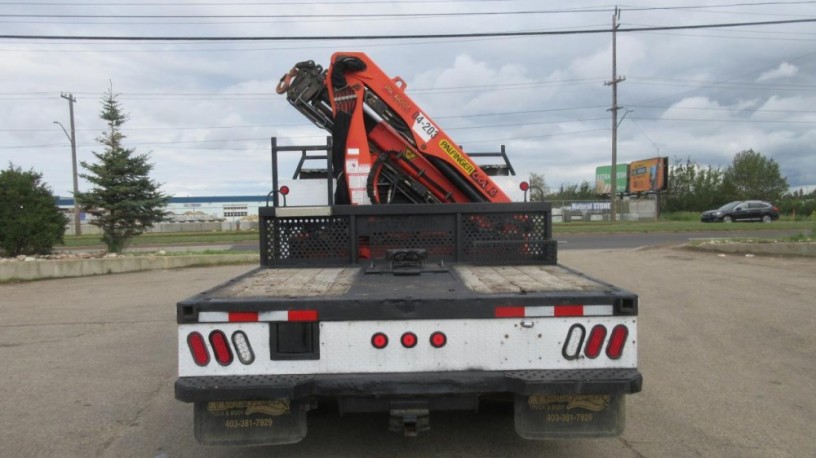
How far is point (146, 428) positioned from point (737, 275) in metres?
11.0

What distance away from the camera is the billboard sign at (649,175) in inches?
A: 2085

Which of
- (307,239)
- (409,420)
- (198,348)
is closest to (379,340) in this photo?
(409,420)

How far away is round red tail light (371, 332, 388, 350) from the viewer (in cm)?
302

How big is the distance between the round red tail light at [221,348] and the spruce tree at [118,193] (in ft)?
52.2

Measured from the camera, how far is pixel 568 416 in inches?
122

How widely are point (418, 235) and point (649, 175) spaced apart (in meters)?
55.6

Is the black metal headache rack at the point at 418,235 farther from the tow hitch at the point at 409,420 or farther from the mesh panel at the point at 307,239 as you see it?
the tow hitch at the point at 409,420

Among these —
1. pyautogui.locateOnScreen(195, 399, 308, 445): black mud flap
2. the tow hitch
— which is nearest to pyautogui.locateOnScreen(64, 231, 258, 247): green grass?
pyautogui.locateOnScreen(195, 399, 308, 445): black mud flap

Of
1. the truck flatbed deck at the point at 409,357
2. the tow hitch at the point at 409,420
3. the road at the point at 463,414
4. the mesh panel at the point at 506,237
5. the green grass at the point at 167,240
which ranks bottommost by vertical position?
the road at the point at 463,414

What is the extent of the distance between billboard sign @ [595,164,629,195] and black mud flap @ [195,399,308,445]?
61850 millimetres

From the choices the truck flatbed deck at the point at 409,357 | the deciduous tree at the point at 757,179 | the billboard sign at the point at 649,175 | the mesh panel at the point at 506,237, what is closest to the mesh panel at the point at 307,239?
the mesh panel at the point at 506,237

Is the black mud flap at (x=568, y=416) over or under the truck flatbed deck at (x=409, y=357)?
under

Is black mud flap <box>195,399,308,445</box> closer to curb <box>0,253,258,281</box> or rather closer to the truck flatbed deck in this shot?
the truck flatbed deck

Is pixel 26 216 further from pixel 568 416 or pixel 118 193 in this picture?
pixel 568 416
